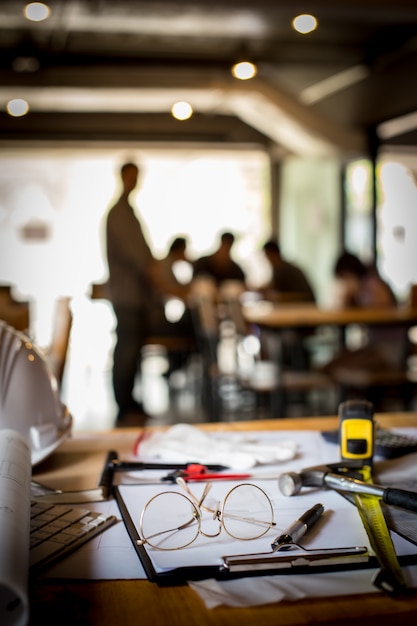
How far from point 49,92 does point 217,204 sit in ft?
13.4

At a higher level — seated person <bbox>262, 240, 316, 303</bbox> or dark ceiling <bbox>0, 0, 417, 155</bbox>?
dark ceiling <bbox>0, 0, 417, 155</bbox>

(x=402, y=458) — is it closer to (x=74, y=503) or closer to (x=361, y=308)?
(x=74, y=503)

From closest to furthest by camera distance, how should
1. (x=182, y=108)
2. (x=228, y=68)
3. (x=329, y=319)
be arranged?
(x=329, y=319) < (x=228, y=68) < (x=182, y=108)

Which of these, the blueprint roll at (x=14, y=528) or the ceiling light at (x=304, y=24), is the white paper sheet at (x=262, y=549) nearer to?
the blueprint roll at (x=14, y=528)

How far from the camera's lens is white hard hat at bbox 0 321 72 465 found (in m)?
0.98

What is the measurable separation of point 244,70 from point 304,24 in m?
0.98

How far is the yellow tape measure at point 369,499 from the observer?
65cm

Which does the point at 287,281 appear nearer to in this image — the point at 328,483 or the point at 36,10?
the point at 36,10

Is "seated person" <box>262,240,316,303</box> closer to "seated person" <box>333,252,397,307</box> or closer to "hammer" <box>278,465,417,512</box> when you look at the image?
"seated person" <box>333,252,397,307</box>

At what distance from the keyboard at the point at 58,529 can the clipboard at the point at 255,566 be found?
3.4 inches

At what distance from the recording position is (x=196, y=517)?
2.53 feet

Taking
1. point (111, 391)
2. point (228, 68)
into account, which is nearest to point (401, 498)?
point (111, 391)

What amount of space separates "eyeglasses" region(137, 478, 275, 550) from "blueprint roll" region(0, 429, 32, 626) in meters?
0.13

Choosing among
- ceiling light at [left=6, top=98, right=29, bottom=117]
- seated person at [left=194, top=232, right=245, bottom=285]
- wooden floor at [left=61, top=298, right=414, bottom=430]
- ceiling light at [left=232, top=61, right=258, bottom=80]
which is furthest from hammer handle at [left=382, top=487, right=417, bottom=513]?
ceiling light at [left=6, top=98, right=29, bottom=117]
